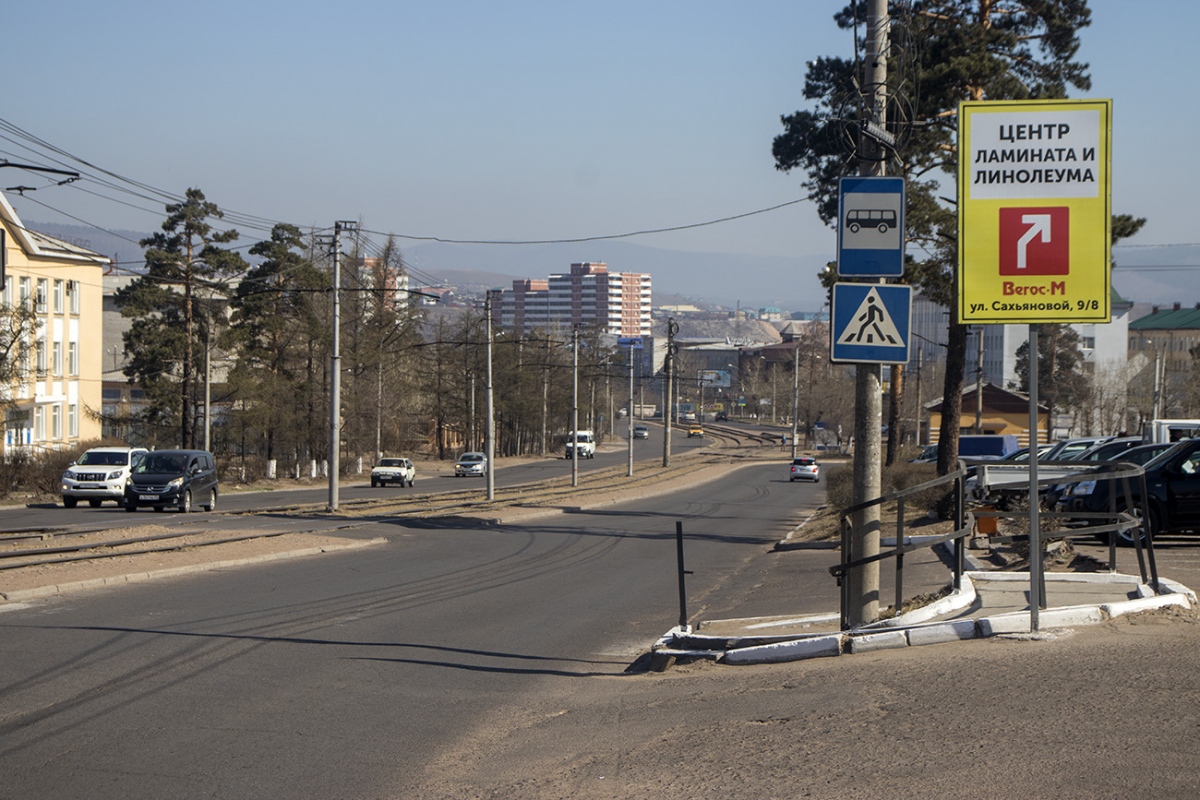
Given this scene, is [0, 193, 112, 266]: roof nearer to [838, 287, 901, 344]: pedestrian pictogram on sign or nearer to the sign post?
[838, 287, 901, 344]: pedestrian pictogram on sign

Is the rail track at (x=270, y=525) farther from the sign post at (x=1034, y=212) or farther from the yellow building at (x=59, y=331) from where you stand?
the yellow building at (x=59, y=331)

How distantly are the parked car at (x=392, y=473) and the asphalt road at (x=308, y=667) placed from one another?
38.4 meters

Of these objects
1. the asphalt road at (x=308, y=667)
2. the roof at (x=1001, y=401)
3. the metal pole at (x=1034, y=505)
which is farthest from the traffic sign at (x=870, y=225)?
the roof at (x=1001, y=401)

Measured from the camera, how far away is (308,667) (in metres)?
10.2

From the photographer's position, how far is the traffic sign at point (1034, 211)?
27.1 ft

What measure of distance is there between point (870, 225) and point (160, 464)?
92.1ft

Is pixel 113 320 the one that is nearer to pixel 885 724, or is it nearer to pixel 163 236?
pixel 163 236

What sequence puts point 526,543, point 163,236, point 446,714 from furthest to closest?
point 163,236
point 526,543
point 446,714

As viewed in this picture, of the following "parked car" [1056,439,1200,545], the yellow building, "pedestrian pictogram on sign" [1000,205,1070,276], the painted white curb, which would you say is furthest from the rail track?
the yellow building

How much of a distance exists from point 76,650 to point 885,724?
25.3 feet

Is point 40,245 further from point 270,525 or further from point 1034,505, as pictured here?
point 1034,505

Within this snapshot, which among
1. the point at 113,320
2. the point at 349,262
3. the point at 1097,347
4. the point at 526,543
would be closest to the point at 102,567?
the point at 526,543

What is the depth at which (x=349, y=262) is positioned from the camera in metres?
71.8

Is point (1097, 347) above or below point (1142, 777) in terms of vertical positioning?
above
